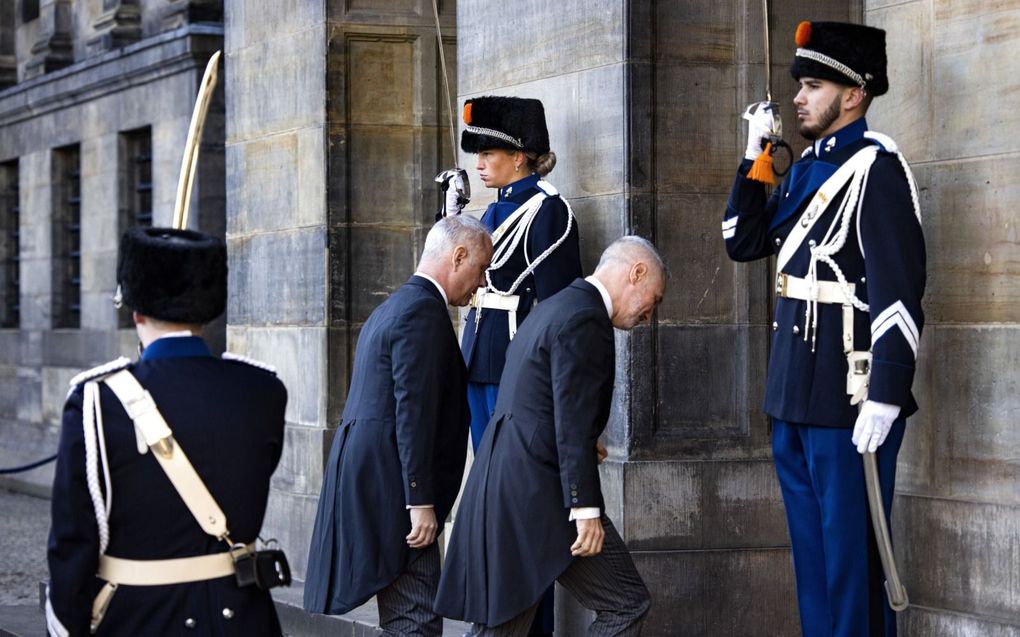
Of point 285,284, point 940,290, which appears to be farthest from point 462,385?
point 285,284

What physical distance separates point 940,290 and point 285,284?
490 cm

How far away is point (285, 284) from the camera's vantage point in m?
10.6

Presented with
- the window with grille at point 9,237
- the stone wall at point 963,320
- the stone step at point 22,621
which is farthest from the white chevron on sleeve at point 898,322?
the window with grille at point 9,237

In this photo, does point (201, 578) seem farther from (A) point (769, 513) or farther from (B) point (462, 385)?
(A) point (769, 513)

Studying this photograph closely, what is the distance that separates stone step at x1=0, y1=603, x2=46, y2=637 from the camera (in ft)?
29.1

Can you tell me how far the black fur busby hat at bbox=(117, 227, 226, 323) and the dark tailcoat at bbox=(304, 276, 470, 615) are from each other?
173 cm

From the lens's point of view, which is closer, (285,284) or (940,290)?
(940,290)

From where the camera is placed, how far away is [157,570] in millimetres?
4430

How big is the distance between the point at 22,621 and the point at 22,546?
3.57 m

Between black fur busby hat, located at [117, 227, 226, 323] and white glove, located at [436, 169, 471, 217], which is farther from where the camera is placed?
Answer: white glove, located at [436, 169, 471, 217]

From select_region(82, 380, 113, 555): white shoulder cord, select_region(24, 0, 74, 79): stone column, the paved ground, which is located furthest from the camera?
select_region(24, 0, 74, 79): stone column

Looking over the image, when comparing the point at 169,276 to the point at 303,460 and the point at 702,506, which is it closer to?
the point at 702,506

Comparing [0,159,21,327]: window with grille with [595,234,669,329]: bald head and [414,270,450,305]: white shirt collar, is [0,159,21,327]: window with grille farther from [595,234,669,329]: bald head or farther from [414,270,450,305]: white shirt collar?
[595,234,669,329]: bald head

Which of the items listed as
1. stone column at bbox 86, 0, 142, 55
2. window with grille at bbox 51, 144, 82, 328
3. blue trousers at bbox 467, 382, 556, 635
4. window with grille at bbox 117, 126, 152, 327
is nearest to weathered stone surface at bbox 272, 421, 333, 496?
blue trousers at bbox 467, 382, 556, 635
